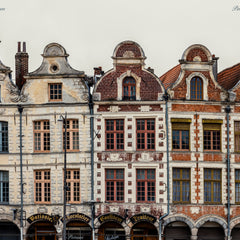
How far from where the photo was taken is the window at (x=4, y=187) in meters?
33.8

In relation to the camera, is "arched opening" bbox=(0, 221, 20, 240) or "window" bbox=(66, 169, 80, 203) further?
"arched opening" bbox=(0, 221, 20, 240)

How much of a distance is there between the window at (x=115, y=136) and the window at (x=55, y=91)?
3.36 metres

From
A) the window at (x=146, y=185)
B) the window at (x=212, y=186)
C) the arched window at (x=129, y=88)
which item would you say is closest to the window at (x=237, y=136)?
the window at (x=212, y=186)

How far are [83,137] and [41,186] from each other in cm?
371

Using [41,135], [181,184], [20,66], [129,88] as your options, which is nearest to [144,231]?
[181,184]

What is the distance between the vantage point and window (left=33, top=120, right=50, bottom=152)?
33.6 metres

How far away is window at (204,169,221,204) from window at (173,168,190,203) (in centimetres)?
105

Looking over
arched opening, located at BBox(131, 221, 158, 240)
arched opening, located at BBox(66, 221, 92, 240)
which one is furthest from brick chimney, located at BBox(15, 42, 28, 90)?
arched opening, located at BBox(131, 221, 158, 240)

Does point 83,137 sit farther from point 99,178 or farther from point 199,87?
point 199,87

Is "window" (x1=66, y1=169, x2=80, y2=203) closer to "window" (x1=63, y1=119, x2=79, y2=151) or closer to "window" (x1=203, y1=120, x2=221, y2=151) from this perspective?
"window" (x1=63, y1=119, x2=79, y2=151)

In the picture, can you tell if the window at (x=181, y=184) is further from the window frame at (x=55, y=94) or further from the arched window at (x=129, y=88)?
the window frame at (x=55, y=94)

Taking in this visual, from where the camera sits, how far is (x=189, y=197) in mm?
33344

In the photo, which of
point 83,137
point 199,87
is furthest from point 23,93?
point 199,87

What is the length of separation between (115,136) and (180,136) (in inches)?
147
